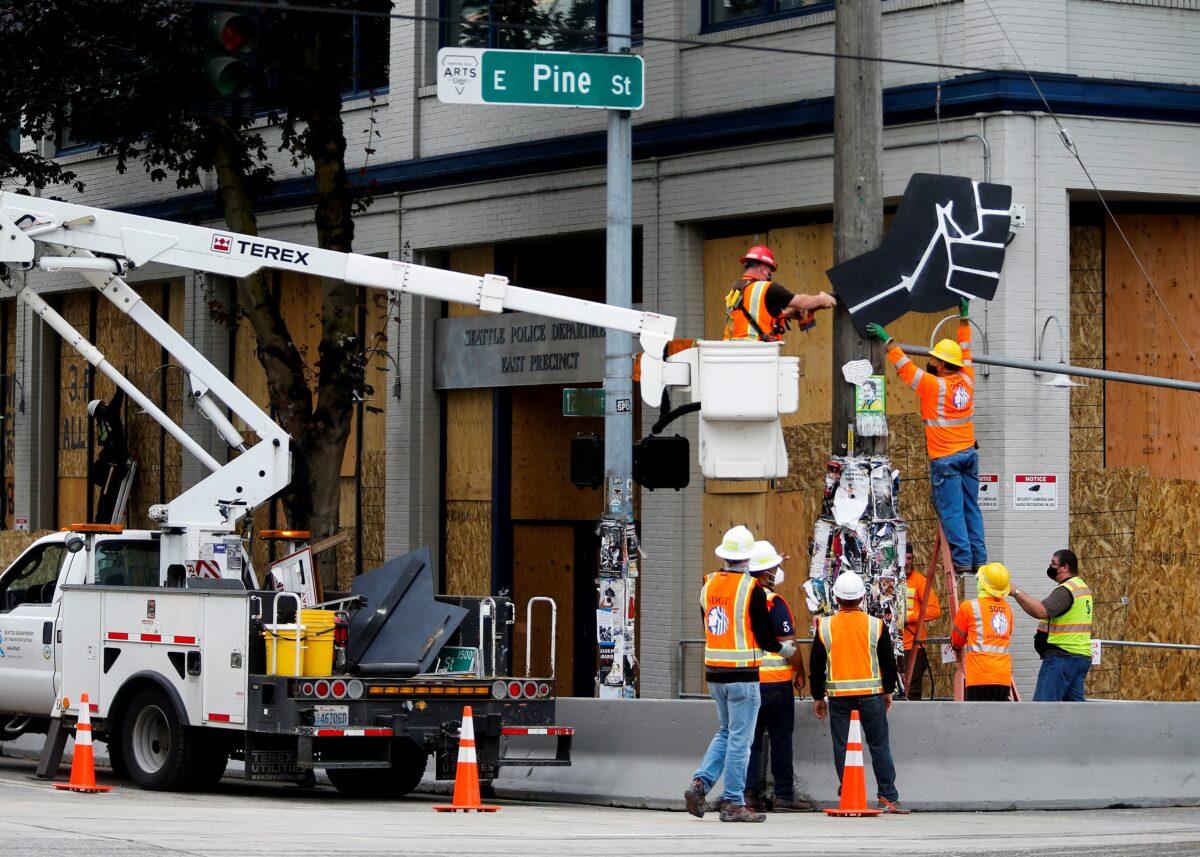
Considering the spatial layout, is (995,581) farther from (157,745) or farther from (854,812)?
(157,745)

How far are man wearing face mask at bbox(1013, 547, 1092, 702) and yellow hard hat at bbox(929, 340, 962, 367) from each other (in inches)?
70.2

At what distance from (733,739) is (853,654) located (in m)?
1.14

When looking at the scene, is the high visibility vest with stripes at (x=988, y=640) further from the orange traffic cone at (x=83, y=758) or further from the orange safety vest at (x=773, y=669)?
the orange traffic cone at (x=83, y=758)

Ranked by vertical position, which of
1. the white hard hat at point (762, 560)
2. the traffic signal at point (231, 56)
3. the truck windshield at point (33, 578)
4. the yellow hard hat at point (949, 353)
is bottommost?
the truck windshield at point (33, 578)

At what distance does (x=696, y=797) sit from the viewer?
1317cm

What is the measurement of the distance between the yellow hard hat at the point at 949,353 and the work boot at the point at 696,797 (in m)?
4.35

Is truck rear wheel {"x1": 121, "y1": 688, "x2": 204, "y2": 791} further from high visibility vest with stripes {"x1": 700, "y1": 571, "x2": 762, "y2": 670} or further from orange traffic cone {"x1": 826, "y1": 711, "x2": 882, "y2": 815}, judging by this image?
orange traffic cone {"x1": 826, "y1": 711, "x2": 882, "y2": 815}

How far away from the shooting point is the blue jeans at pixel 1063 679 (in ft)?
51.7

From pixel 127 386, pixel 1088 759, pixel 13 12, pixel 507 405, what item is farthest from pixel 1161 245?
pixel 13 12

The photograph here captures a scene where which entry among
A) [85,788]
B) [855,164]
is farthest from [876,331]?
[85,788]

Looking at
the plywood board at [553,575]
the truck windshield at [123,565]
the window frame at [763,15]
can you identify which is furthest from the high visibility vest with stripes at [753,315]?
the plywood board at [553,575]

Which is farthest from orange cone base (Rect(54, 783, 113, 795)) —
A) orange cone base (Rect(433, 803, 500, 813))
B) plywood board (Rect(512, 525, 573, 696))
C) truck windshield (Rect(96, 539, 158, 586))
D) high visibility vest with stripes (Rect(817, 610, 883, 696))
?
plywood board (Rect(512, 525, 573, 696))

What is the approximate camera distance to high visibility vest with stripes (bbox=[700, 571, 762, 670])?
42.9ft

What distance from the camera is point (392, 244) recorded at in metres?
23.7
